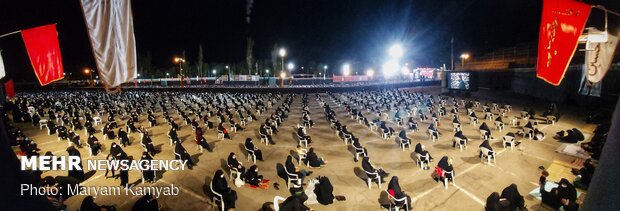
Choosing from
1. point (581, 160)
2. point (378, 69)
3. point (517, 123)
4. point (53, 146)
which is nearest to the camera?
point (581, 160)

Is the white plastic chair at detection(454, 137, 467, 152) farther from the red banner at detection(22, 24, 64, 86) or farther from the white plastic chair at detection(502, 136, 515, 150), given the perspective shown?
the red banner at detection(22, 24, 64, 86)

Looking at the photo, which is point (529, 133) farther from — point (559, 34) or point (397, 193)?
point (397, 193)

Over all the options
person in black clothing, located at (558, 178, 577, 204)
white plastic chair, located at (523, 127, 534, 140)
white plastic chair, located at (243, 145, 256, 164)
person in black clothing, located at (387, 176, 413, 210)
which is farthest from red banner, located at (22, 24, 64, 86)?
white plastic chair, located at (523, 127, 534, 140)

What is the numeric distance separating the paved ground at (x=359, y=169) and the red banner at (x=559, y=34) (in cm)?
427

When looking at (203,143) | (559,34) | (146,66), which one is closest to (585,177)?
(559,34)

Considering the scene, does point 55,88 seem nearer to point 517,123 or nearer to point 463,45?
point 517,123

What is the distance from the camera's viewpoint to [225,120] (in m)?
23.9

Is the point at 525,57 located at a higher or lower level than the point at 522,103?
higher

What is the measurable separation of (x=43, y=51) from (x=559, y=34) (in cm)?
1429

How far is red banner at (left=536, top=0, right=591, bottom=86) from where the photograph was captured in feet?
25.8

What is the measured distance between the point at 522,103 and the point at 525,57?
252 inches

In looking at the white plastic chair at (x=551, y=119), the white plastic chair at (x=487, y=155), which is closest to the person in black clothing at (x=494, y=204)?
the white plastic chair at (x=487, y=155)

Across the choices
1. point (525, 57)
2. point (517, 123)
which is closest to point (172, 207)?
point (517, 123)

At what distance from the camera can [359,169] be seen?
41.1 feet
